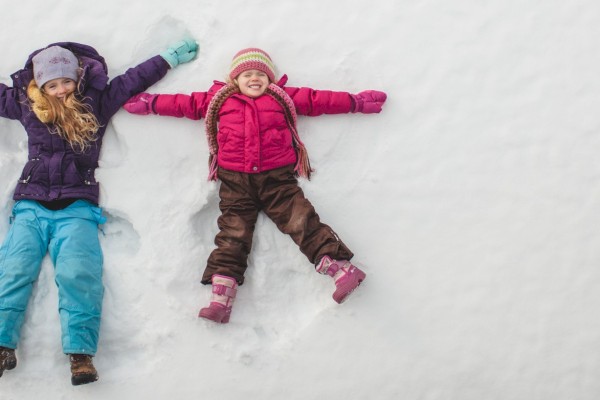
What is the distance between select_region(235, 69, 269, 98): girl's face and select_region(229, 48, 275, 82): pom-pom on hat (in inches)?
0.8

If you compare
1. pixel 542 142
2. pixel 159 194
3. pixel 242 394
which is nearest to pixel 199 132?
pixel 159 194

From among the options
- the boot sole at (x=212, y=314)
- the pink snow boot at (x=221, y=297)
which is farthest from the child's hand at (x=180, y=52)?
the boot sole at (x=212, y=314)

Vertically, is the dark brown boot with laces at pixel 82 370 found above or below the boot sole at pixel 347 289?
below

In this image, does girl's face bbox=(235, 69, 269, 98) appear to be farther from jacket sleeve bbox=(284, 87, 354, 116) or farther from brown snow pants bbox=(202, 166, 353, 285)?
brown snow pants bbox=(202, 166, 353, 285)

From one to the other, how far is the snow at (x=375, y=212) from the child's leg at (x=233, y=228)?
10 cm

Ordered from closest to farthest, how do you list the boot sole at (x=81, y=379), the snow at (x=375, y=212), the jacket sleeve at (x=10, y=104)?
1. the boot sole at (x=81, y=379)
2. the snow at (x=375, y=212)
3. the jacket sleeve at (x=10, y=104)

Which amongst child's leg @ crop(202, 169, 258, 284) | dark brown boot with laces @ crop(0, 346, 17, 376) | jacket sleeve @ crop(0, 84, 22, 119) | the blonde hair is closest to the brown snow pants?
child's leg @ crop(202, 169, 258, 284)

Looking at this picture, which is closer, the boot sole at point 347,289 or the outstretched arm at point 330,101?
the boot sole at point 347,289

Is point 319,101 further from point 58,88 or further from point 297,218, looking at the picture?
point 58,88

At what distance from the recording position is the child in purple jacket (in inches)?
111

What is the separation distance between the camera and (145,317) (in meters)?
2.96

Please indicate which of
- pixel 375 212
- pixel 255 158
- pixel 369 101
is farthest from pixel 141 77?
pixel 375 212

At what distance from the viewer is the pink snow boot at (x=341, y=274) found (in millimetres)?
2793

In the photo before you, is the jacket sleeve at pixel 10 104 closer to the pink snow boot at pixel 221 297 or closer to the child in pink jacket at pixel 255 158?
the child in pink jacket at pixel 255 158
